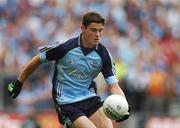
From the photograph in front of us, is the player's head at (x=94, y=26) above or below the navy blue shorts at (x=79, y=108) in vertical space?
above

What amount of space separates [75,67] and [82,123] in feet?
2.54

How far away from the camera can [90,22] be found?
33.4 feet

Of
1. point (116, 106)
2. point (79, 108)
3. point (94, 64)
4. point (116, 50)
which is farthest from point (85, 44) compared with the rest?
point (116, 50)

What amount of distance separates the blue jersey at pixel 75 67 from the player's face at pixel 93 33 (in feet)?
0.58

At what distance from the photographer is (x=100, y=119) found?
10.5 meters

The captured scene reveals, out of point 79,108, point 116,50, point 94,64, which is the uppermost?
point 94,64

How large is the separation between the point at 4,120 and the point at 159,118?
356 cm

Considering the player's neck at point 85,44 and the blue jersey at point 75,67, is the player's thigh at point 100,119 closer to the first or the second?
the blue jersey at point 75,67

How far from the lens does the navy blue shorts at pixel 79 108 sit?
10.5 m

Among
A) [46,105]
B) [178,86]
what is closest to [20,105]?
[46,105]

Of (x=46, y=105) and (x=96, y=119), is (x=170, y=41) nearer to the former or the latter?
(x=46, y=105)

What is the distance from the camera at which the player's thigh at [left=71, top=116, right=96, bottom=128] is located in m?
10.2

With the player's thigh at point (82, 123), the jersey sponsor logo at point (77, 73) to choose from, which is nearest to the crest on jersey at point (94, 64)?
the jersey sponsor logo at point (77, 73)

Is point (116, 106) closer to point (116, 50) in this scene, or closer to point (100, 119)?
point (100, 119)
